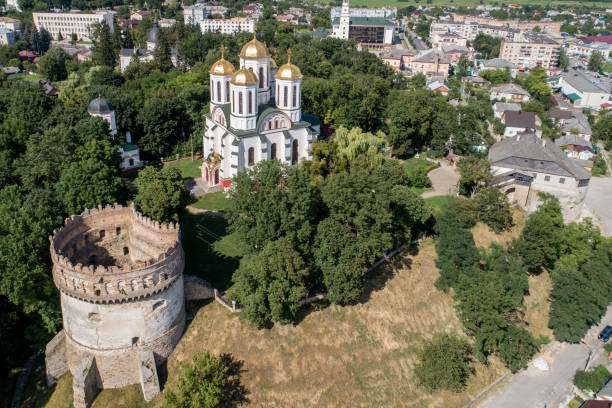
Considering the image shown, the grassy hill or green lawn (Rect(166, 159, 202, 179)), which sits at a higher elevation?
green lawn (Rect(166, 159, 202, 179))

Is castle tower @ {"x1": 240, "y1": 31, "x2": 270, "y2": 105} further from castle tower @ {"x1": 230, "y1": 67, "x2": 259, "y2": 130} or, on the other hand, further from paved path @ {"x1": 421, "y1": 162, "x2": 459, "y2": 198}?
paved path @ {"x1": 421, "y1": 162, "x2": 459, "y2": 198}

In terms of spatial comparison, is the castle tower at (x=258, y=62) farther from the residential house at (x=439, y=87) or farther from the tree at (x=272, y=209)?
the residential house at (x=439, y=87)

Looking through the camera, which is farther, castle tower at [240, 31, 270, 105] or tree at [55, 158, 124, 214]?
castle tower at [240, 31, 270, 105]

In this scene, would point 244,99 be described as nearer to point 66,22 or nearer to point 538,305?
point 538,305

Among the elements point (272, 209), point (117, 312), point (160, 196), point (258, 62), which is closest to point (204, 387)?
point (117, 312)

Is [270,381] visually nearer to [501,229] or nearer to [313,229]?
[313,229]

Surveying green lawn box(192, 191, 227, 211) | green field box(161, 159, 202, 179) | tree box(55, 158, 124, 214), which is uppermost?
tree box(55, 158, 124, 214)

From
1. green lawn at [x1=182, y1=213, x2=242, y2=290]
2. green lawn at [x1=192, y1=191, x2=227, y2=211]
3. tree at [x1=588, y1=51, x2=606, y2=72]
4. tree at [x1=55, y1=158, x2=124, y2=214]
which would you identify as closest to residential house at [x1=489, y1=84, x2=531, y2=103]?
tree at [x1=588, y1=51, x2=606, y2=72]

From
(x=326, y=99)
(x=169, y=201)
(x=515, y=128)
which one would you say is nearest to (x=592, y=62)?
(x=515, y=128)
